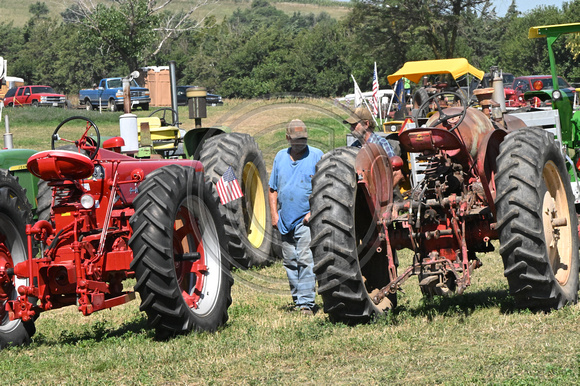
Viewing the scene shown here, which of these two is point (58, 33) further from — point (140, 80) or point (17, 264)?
point (17, 264)

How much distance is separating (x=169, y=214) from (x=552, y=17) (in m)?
69.2

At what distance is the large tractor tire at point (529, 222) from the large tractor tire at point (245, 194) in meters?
4.34

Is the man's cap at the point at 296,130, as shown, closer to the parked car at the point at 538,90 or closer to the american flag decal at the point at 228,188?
the american flag decal at the point at 228,188

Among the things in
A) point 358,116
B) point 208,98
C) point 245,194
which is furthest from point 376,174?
point 208,98

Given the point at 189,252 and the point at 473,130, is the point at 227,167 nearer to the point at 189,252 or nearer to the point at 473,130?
the point at 189,252

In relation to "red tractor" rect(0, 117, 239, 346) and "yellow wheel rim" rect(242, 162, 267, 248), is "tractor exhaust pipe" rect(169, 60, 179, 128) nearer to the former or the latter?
"yellow wheel rim" rect(242, 162, 267, 248)

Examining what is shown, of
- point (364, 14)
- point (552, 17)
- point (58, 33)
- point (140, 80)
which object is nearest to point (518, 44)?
point (552, 17)

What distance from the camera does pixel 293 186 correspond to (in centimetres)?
807

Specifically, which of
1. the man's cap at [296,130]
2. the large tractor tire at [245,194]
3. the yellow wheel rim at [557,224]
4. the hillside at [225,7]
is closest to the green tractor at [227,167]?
the large tractor tire at [245,194]

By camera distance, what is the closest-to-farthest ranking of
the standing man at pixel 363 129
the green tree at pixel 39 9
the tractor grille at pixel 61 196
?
the tractor grille at pixel 61 196
the standing man at pixel 363 129
the green tree at pixel 39 9

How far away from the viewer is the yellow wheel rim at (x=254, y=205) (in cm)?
1124

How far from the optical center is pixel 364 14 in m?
51.9

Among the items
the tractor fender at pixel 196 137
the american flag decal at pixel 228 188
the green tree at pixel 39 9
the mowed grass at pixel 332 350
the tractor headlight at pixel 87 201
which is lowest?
the mowed grass at pixel 332 350

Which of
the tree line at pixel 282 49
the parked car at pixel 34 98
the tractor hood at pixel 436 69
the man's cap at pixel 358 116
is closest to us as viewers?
the man's cap at pixel 358 116
